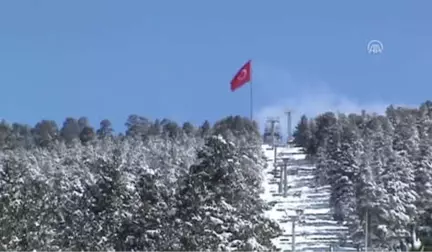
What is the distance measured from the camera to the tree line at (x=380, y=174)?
3110 inches

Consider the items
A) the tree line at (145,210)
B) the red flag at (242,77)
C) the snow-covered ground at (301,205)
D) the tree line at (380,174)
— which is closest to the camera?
the tree line at (145,210)

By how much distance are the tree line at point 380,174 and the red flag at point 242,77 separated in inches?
712

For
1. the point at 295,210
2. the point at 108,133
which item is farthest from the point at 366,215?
the point at 108,133

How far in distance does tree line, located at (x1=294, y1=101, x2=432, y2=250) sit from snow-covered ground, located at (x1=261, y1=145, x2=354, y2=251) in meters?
1.97

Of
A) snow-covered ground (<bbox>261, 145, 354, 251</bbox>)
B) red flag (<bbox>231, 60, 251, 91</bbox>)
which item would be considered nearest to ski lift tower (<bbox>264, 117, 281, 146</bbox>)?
→ snow-covered ground (<bbox>261, 145, 354, 251</bbox>)

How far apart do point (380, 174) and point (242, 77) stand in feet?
120

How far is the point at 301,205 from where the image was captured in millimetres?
119250

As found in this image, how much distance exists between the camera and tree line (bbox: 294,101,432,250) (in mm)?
79000

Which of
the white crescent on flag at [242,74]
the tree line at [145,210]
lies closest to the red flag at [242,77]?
the white crescent on flag at [242,74]

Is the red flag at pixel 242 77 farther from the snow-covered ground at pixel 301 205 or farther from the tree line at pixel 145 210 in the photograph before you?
the snow-covered ground at pixel 301 205

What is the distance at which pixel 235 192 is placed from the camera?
41.4 meters

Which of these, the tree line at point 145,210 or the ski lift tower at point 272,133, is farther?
the ski lift tower at point 272,133

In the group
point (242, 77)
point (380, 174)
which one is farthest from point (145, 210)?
point (380, 174)

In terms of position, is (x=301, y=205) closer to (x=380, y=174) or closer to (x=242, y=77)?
(x=380, y=174)
